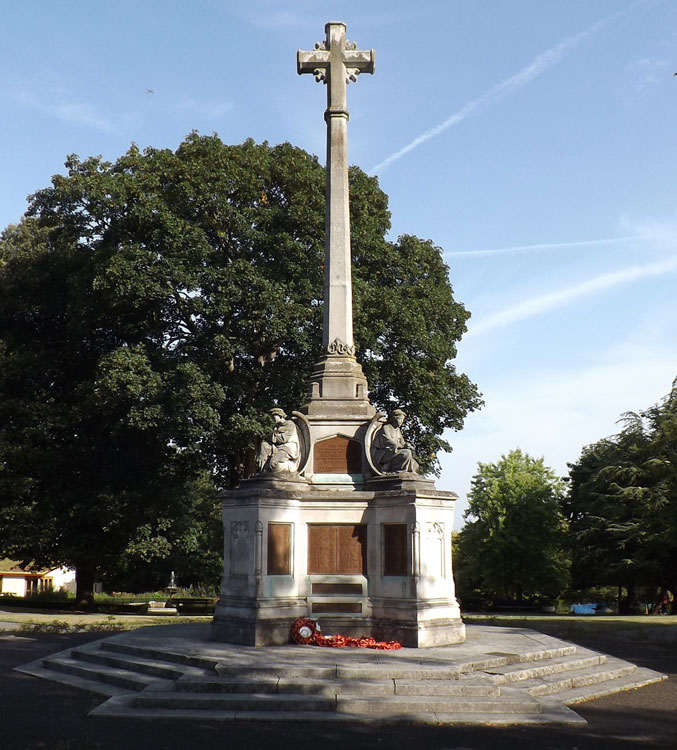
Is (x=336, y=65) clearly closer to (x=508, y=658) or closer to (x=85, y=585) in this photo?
(x=508, y=658)

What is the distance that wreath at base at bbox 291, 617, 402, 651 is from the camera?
13195 mm

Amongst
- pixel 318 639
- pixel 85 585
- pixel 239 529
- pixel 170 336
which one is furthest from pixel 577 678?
pixel 85 585

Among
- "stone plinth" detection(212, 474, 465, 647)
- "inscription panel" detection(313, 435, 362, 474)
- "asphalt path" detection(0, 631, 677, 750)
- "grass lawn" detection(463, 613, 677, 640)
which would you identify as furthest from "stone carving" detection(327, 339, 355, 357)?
"grass lawn" detection(463, 613, 677, 640)

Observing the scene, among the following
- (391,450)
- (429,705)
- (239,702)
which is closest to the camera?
(429,705)

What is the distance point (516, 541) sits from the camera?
4597 cm

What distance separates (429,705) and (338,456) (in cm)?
621

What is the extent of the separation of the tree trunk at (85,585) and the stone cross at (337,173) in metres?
17.0

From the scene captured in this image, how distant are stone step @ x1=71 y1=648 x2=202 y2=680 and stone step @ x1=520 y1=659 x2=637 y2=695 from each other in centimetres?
495

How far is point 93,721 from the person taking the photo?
9336mm

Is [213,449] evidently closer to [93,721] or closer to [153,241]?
[153,241]

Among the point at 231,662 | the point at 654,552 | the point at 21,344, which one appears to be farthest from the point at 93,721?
the point at 654,552

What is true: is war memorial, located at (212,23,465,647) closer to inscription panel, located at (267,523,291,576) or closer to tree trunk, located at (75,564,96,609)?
inscription panel, located at (267,523,291,576)

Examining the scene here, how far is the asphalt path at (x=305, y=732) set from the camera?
8180mm

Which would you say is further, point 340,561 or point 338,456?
point 338,456
